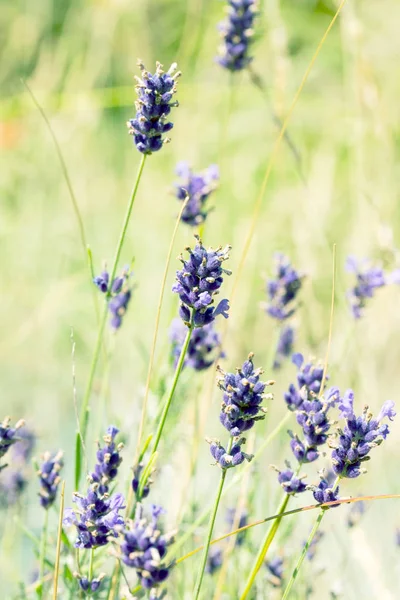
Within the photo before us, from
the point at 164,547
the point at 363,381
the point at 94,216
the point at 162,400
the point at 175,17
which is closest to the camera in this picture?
the point at 164,547

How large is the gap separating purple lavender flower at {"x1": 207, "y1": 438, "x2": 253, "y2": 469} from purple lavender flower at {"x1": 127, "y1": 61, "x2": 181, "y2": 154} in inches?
12.0

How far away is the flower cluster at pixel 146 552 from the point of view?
0.53 metres

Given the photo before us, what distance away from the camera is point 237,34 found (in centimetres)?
115

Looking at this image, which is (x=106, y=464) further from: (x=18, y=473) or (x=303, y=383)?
(x=18, y=473)

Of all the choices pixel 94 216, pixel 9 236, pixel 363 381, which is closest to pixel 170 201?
pixel 94 216

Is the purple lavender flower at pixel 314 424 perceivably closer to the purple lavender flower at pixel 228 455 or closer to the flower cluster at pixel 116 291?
the purple lavender flower at pixel 228 455

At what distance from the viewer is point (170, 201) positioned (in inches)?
123

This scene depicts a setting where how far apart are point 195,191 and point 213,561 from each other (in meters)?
0.55

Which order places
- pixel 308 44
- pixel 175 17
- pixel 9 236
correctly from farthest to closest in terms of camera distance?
1. pixel 175 17
2. pixel 308 44
3. pixel 9 236

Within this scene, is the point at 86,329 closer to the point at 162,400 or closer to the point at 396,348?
the point at 396,348

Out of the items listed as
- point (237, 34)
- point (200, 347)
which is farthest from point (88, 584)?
point (237, 34)

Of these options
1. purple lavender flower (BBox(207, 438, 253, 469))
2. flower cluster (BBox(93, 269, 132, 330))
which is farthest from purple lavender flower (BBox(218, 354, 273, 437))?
flower cluster (BBox(93, 269, 132, 330))

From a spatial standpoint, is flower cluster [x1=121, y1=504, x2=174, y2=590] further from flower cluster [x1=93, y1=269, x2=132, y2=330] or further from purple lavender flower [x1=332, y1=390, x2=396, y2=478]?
flower cluster [x1=93, y1=269, x2=132, y2=330]

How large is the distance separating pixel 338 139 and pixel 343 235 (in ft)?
1.48
